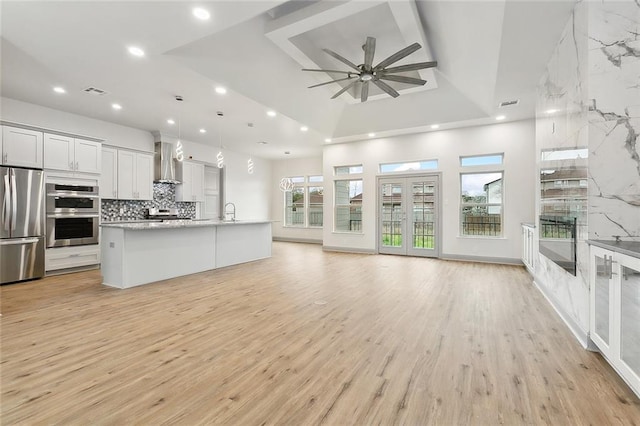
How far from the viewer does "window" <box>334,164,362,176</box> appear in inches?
336

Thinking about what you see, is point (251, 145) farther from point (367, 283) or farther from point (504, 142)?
point (504, 142)

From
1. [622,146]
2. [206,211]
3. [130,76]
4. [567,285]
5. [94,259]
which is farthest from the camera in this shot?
[206,211]

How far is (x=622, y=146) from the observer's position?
99.2 inches

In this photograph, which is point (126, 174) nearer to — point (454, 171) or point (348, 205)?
point (348, 205)

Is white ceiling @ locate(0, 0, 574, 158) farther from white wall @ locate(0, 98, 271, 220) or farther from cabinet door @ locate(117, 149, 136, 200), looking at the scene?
cabinet door @ locate(117, 149, 136, 200)

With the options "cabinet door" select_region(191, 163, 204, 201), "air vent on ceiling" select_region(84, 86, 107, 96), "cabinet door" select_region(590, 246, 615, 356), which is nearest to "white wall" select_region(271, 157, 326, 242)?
"cabinet door" select_region(191, 163, 204, 201)

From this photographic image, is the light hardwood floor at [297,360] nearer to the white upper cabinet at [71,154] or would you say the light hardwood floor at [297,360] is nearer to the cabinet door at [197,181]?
the white upper cabinet at [71,154]

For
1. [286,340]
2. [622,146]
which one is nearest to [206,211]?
[286,340]

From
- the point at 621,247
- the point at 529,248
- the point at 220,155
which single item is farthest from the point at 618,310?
the point at 220,155

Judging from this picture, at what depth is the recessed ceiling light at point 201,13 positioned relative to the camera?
119 inches

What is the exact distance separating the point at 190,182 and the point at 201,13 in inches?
231

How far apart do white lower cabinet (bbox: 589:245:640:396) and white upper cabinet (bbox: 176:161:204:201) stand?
27.3 feet

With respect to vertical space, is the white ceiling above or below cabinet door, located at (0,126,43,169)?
above

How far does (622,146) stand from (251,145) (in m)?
8.19
